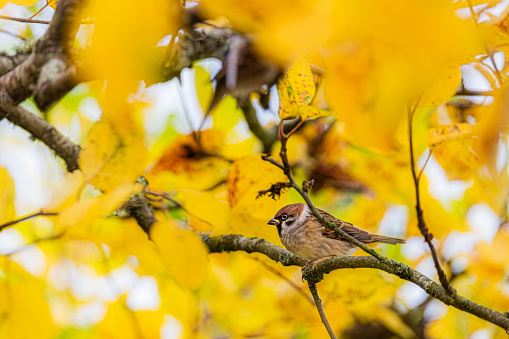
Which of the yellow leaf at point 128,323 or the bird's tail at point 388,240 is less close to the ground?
the bird's tail at point 388,240

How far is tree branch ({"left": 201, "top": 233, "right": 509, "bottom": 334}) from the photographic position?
77 cm

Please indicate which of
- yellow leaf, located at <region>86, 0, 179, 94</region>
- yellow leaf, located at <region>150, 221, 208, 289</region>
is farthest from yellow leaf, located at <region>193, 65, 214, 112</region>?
yellow leaf, located at <region>86, 0, 179, 94</region>

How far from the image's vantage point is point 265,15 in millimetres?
421

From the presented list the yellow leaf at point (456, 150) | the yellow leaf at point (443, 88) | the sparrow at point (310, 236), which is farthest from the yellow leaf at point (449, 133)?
the sparrow at point (310, 236)

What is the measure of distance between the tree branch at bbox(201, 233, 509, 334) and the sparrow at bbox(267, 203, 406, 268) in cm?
27

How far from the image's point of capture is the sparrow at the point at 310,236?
1663mm

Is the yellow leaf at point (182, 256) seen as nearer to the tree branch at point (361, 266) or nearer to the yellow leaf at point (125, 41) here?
the tree branch at point (361, 266)

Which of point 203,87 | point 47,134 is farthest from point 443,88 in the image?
point 47,134

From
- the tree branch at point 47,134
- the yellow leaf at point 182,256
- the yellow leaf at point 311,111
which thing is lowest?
the tree branch at point 47,134

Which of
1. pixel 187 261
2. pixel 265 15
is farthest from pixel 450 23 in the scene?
pixel 187 261

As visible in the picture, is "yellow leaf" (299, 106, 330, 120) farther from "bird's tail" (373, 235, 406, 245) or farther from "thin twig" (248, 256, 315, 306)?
"bird's tail" (373, 235, 406, 245)

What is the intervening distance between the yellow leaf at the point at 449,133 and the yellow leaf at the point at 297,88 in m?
0.23

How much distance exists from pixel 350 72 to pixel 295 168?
4.13 feet

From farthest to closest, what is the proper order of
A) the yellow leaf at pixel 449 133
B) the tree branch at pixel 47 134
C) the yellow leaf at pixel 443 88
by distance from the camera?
the tree branch at pixel 47 134
the yellow leaf at pixel 449 133
the yellow leaf at pixel 443 88
